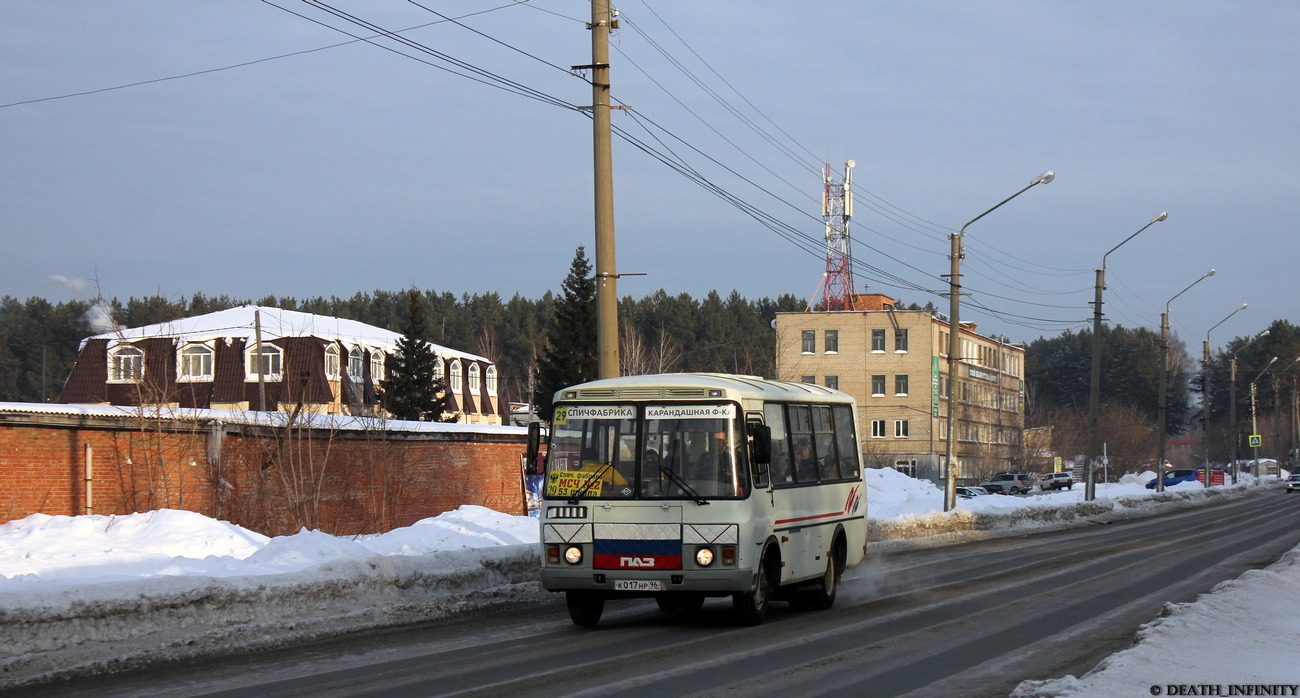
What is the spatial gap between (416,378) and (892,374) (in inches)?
1574

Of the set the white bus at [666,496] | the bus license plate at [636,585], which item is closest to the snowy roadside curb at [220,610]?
the white bus at [666,496]

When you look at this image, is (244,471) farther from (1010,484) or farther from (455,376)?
(455,376)

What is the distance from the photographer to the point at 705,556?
12.6 m

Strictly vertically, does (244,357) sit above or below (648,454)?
above

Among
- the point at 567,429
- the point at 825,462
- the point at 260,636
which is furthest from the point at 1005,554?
the point at 260,636

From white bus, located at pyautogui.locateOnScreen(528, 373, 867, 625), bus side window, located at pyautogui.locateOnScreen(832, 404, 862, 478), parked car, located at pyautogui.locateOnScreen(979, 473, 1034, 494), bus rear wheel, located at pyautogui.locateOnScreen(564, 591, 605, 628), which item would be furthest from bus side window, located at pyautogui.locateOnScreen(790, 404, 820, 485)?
parked car, located at pyautogui.locateOnScreen(979, 473, 1034, 494)

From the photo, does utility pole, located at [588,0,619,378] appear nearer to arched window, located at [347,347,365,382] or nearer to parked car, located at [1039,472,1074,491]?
arched window, located at [347,347,365,382]

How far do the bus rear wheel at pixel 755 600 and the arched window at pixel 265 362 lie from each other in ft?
174

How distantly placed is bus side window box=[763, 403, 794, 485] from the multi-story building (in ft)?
247

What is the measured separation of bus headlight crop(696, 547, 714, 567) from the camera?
12.6 m

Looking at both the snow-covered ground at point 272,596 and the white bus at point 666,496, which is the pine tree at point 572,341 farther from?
the white bus at point 666,496

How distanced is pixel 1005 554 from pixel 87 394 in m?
52.1

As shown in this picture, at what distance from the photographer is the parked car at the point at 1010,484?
6700 cm

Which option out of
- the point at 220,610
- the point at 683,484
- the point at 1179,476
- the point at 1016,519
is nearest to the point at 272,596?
the point at 220,610
